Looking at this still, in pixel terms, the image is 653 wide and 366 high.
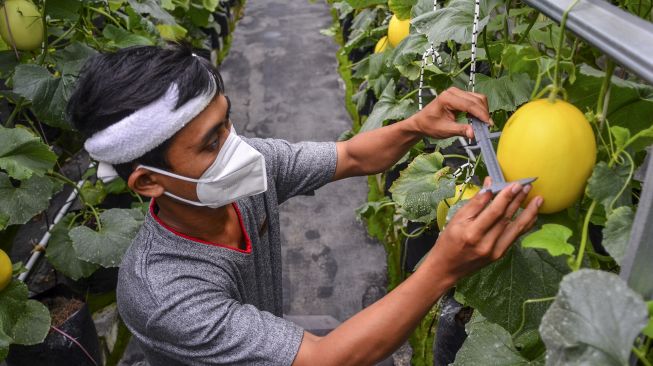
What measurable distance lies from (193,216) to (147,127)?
0.81 feet

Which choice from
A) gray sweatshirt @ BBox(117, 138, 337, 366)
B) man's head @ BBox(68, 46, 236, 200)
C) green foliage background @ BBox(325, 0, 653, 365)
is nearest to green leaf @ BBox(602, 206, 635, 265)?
green foliage background @ BBox(325, 0, 653, 365)

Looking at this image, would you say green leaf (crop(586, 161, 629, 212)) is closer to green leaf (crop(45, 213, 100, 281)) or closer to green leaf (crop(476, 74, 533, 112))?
green leaf (crop(476, 74, 533, 112))

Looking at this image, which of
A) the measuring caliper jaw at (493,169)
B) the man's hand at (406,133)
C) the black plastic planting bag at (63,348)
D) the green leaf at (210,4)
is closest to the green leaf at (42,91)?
the black plastic planting bag at (63,348)

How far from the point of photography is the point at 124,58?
3.86 feet

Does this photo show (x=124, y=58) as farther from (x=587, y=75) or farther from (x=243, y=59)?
(x=243, y=59)

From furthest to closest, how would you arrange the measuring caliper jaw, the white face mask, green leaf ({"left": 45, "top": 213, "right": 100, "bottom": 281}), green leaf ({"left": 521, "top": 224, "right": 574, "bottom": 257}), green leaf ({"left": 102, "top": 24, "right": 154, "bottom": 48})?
green leaf ({"left": 102, "top": 24, "right": 154, "bottom": 48})
green leaf ({"left": 45, "top": 213, "right": 100, "bottom": 281})
the white face mask
the measuring caliper jaw
green leaf ({"left": 521, "top": 224, "right": 574, "bottom": 257})

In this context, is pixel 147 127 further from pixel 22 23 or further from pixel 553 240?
pixel 22 23

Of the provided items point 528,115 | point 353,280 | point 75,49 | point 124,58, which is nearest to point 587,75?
point 528,115

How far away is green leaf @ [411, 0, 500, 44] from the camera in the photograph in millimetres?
1073

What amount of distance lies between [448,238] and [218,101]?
2.00 ft

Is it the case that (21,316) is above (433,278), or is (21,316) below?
below

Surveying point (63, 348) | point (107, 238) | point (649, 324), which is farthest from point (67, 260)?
point (649, 324)

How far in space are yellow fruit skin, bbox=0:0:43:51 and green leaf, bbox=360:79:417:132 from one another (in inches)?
46.0

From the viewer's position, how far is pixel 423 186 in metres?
1.32
